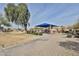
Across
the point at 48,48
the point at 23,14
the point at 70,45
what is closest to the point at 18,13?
the point at 23,14

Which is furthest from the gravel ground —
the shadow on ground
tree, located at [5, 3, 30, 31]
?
tree, located at [5, 3, 30, 31]

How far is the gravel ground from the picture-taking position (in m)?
1.88

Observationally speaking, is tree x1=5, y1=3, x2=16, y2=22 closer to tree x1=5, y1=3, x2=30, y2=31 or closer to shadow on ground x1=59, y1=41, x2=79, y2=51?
tree x1=5, y1=3, x2=30, y2=31

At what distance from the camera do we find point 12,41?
1.91m

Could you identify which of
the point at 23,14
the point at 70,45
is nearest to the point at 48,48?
the point at 70,45

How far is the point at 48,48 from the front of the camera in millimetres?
1892

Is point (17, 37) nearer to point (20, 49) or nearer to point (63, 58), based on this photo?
point (20, 49)

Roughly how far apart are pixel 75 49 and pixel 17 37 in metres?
0.55

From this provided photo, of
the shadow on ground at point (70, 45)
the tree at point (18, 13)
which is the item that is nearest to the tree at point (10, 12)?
the tree at point (18, 13)

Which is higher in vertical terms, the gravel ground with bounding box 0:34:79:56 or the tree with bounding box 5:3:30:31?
the tree with bounding box 5:3:30:31

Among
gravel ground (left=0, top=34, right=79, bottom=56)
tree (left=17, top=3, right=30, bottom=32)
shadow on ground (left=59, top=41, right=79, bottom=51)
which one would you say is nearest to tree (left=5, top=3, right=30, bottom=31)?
tree (left=17, top=3, right=30, bottom=32)

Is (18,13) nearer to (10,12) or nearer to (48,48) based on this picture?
(10,12)

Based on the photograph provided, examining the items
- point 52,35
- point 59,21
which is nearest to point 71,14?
point 59,21

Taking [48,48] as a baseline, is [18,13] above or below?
above
